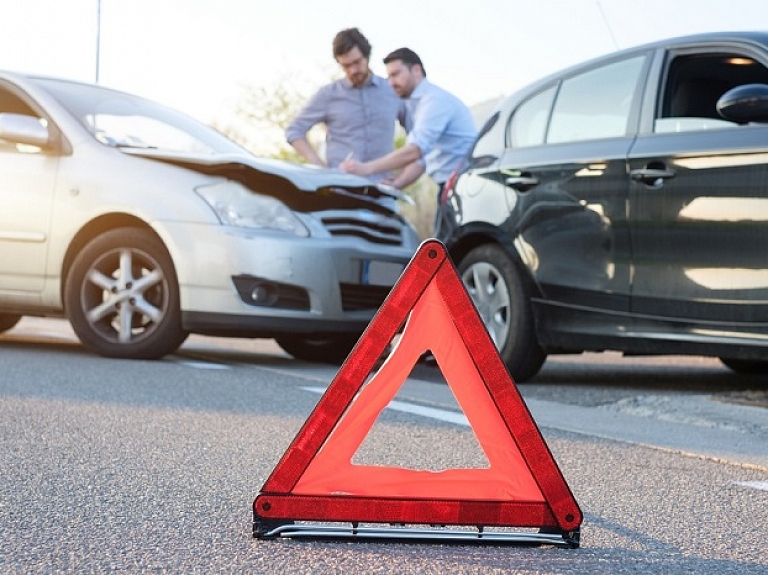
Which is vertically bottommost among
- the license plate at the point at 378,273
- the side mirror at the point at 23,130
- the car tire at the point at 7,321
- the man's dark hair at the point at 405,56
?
the car tire at the point at 7,321

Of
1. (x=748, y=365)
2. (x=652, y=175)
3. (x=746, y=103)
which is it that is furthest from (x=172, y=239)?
(x=746, y=103)

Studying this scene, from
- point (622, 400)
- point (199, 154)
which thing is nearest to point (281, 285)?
point (199, 154)

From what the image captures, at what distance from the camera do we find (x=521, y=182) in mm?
7629

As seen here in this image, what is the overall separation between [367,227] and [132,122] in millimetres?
1662

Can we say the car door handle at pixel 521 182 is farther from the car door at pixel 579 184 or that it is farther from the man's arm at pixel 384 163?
the man's arm at pixel 384 163

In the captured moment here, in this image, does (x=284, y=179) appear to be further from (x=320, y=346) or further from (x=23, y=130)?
(x=23, y=130)

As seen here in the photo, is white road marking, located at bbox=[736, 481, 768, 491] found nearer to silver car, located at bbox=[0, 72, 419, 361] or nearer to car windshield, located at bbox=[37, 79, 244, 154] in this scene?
silver car, located at bbox=[0, 72, 419, 361]

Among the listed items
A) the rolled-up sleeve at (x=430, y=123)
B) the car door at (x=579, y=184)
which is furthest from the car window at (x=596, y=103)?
the rolled-up sleeve at (x=430, y=123)

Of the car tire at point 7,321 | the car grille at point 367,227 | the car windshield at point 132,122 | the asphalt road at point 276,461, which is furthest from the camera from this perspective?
the car tire at point 7,321

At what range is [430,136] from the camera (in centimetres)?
959

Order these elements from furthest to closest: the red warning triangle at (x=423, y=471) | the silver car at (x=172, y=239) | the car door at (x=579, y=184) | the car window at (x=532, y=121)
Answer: the silver car at (x=172, y=239), the car window at (x=532, y=121), the car door at (x=579, y=184), the red warning triangle at (x=423, y=471)

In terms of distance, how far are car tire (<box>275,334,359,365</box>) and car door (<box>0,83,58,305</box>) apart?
152cm

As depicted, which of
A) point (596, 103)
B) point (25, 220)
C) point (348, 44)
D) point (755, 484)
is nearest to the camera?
point (755, 484)

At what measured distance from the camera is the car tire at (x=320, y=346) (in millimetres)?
9326
